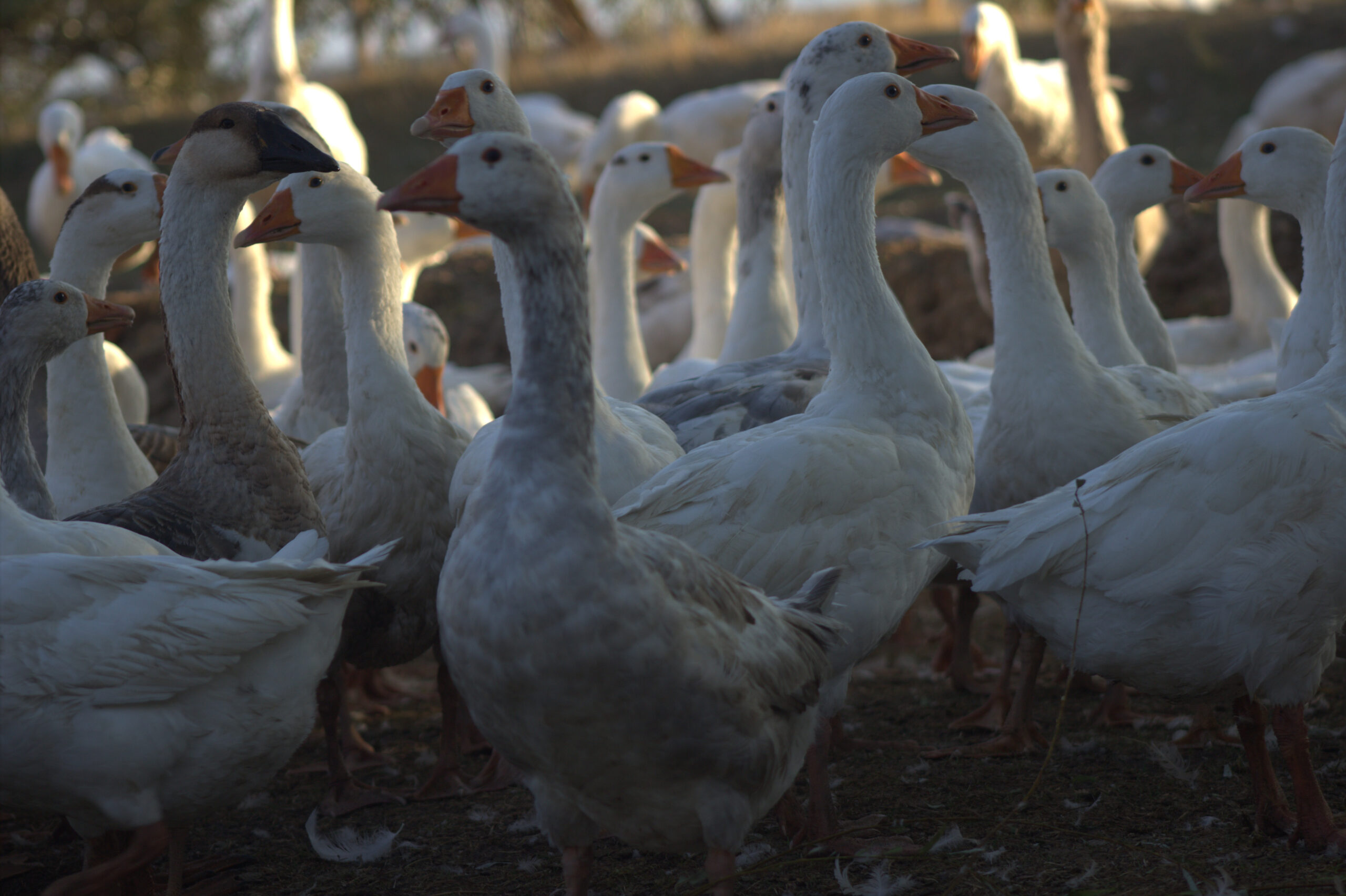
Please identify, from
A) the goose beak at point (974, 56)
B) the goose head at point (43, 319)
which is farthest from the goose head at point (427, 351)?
the goose beak at point (974, 56)

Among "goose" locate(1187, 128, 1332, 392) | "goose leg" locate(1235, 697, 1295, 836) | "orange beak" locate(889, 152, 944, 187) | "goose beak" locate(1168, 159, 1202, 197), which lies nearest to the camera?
"goose leg" locate(1235, 697, 1295, 836)

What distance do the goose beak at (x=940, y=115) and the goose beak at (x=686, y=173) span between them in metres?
2.09

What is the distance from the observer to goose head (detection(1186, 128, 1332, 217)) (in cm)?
476

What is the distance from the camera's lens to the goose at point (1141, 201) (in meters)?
5.55

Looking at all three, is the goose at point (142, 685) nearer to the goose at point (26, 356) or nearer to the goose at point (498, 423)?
the goose at point (498, 423)

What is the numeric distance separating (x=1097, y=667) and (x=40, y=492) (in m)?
3.08

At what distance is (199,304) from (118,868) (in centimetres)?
178

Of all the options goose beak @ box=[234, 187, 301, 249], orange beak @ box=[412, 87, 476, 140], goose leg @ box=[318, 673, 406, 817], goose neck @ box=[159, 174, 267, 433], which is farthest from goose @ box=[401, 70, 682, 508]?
goose leg @ box=[318, 673, 406, 817]

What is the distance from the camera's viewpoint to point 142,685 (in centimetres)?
292

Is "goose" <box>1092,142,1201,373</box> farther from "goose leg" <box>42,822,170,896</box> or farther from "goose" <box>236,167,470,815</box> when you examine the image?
"goose leg" <box>42,822,170,896</box>

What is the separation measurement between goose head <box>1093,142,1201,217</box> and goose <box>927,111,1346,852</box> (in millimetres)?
2203

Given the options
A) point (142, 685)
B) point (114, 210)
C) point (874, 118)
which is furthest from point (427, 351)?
point (142, 685)

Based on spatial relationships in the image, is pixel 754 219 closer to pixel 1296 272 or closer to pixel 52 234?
pixel 1296 272

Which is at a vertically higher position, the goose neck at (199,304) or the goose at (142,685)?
the goose neck at (199,304)
